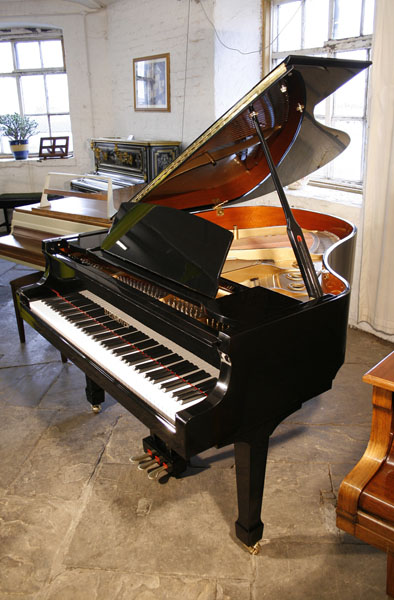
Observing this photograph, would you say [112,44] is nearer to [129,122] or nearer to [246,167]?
[129,122]

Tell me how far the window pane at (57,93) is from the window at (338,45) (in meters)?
3.66

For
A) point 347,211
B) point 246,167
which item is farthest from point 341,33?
point 246,167

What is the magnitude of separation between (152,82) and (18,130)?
2455 mm

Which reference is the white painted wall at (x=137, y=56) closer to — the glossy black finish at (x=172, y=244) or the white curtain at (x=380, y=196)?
the white curtain at (x=380, y=196)

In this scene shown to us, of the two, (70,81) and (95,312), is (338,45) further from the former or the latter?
(70,81)

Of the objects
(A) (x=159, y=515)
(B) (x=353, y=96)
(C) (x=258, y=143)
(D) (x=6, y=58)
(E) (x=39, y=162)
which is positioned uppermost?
(D) (x=6, y=58)

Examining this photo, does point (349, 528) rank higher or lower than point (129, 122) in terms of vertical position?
lower

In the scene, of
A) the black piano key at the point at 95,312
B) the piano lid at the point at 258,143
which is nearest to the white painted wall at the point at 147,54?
the piano lid at the point at 258,143

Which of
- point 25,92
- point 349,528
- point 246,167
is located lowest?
point 349,528

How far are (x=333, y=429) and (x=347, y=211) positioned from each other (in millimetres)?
1934

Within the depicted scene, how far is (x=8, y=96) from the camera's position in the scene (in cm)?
742

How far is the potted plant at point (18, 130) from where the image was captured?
7145 mm

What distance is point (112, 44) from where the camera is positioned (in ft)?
21.2

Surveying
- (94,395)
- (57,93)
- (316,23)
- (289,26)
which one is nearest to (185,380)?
(94,395)
